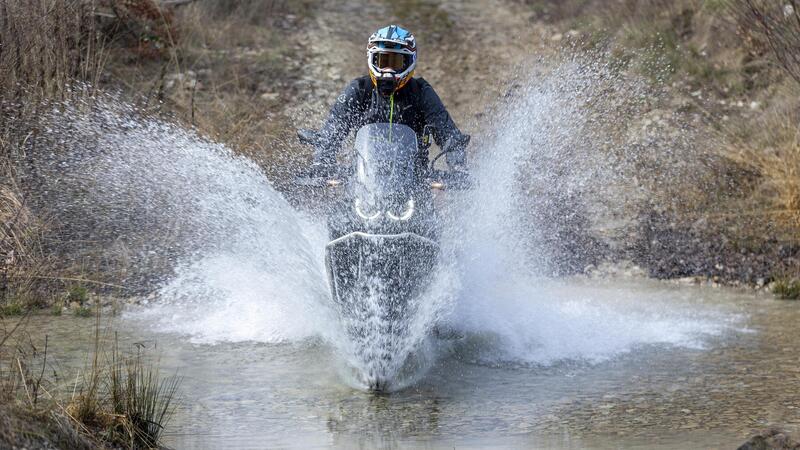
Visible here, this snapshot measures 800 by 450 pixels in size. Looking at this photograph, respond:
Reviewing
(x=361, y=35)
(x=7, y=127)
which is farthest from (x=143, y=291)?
(x=361, y=35)

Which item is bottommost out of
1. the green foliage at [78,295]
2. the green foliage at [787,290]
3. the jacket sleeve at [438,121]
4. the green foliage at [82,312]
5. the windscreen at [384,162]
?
the green foliage at [82,312]

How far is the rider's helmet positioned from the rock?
3292 mm

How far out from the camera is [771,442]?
17.0 ft

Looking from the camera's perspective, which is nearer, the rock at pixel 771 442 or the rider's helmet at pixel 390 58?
the rock at pixel 771 442

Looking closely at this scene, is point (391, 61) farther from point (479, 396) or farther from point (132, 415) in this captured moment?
point (132, 415)

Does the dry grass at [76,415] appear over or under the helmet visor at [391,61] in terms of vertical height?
under

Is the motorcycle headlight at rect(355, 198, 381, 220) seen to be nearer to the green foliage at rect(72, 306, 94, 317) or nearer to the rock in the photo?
the rock

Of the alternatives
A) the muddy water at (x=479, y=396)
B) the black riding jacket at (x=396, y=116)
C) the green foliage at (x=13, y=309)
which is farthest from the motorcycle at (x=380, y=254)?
the green foliage at (x=13, y=309)

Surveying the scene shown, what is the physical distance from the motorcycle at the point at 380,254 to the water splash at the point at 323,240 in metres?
0.09

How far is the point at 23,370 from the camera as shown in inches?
202

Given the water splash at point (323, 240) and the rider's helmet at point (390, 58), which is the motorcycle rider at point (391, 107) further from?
the water splash at point (323, 240)

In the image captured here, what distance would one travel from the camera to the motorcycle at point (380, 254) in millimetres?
6496

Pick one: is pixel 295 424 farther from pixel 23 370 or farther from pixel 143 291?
pixel 143 291

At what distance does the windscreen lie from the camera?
6.61 m
